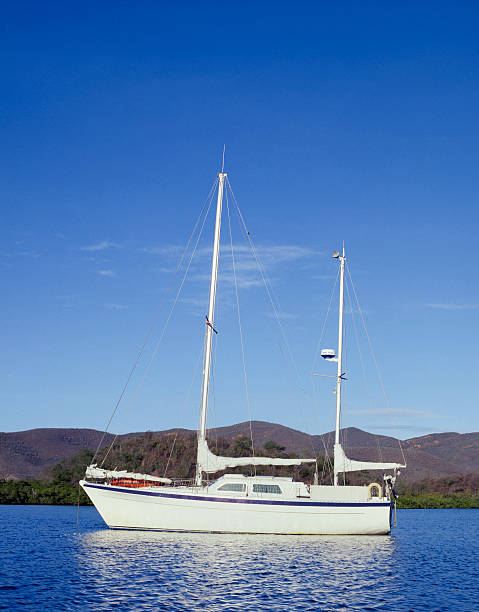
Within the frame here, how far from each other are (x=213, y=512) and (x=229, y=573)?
464 inches

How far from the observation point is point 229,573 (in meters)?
26.8

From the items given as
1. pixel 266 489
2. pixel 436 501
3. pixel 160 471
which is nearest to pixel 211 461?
pixel 266 489

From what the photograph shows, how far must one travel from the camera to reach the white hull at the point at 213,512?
38.4 meters

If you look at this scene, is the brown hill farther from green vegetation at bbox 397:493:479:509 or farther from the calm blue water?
the calm blue water

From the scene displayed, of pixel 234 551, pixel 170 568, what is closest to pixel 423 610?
pixel 170 568

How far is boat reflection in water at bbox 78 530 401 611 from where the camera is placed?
73.0ft

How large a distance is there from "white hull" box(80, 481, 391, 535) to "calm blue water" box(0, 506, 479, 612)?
0.73 metres

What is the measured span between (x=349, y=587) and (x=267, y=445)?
261 ft

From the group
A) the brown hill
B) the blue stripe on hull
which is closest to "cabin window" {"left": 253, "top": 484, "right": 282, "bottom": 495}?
the blue stripe on hull

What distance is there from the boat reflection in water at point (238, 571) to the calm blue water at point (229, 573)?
0.14 feet

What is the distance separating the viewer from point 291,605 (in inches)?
848

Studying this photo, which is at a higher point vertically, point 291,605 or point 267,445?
point 267,445

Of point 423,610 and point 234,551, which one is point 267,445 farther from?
point 423,610

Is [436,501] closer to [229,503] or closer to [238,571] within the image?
[229,503]
